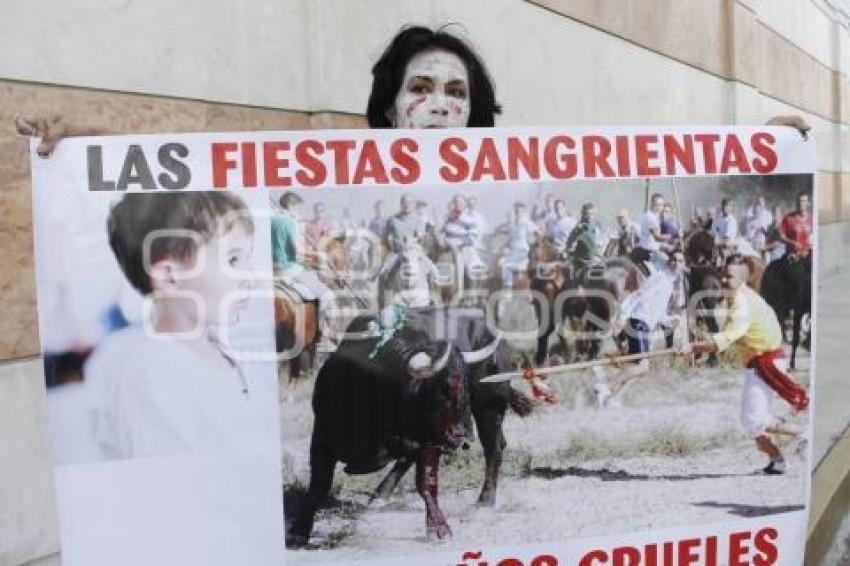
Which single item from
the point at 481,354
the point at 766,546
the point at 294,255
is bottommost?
the point at 766,546

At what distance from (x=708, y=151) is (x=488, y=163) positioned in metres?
0.50

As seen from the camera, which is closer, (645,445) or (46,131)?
(46,131)

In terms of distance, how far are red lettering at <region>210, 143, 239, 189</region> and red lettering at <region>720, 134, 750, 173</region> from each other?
3.44ft

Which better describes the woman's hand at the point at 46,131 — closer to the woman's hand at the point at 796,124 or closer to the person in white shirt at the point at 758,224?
the person in white shirt at the point at 758,224

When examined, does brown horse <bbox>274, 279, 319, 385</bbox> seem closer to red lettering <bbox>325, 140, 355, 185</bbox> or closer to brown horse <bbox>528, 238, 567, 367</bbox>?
red lettering <bbox>325, 140, 355, 185</bbox>

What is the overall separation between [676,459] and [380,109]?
1.14m

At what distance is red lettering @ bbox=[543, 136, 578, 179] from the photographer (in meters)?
1.84

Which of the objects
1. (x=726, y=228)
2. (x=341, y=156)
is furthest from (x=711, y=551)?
(x=341, y=156)

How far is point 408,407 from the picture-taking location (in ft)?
5.87

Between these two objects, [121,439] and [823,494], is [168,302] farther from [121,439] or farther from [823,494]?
[823,494]

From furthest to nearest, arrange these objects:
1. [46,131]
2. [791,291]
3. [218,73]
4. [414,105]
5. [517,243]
→ [218,73] → [414,105] → [791,291] → [517,243] → [46,131]

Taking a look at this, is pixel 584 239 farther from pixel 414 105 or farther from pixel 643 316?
pixel 414 105

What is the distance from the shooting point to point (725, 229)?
192 cm

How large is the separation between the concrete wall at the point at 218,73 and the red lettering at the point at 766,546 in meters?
1.85
